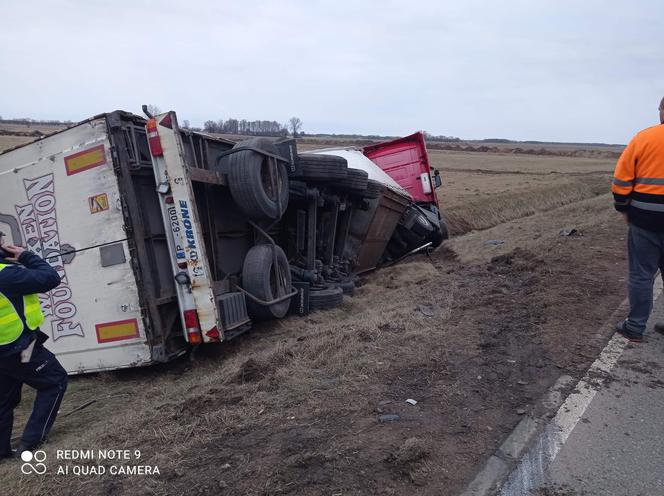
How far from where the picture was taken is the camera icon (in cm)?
277

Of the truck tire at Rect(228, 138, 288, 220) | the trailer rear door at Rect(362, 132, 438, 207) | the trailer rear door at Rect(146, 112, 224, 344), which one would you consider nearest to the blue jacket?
the trailer rear door at Rect(146, 112, 224, 344)

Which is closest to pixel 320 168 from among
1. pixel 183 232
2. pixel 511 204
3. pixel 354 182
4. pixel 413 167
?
pixel 354 182

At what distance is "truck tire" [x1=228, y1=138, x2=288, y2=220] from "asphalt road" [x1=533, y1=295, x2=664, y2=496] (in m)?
3.14

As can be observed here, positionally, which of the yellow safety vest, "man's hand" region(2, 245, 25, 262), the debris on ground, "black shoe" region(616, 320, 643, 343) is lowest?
"black shoe" region(616, 320, 643, 343)

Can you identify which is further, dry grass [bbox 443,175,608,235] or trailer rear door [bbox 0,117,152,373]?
dry grass [bbox 443,175,608,235]

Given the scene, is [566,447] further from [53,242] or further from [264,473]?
[53,242]

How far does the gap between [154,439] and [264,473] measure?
2.63 ft

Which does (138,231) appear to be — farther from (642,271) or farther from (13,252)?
(642,271)

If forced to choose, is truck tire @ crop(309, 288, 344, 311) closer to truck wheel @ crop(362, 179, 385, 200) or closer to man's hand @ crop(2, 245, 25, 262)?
truck wheel @ crop(362, 179, 385, 200)

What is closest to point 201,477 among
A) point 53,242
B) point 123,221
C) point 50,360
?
point 50,360

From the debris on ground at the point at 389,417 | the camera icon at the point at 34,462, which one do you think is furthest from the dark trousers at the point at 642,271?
the camera icon at the point at 34,462

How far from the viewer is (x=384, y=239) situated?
861cm

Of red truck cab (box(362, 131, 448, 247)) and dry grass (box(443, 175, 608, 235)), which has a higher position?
red truck cab (box(362, 131, 448, 247))

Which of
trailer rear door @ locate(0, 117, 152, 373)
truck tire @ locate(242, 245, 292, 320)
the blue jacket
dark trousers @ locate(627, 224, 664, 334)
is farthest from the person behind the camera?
truck tire @ locate(242, 245, 292, 320)
